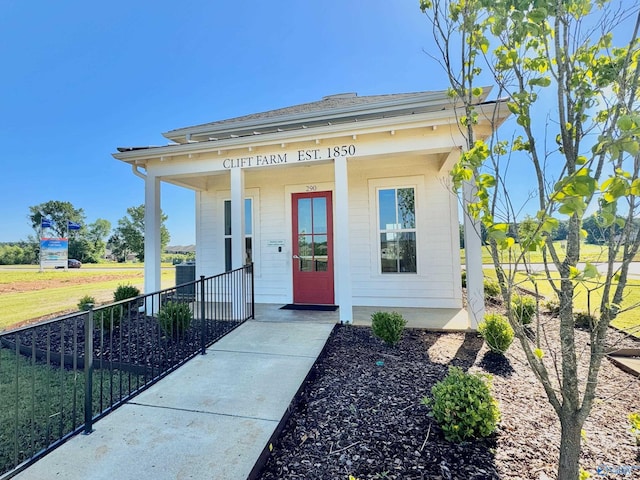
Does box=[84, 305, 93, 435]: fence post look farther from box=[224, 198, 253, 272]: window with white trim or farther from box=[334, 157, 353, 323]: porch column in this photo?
box=[224, 198, 253, 272]: window with white trim

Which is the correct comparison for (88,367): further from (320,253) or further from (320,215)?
(320,215)

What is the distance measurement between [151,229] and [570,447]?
6.30 m

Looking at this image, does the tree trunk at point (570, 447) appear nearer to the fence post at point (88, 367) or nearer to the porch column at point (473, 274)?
the porch column at point (473, 274)

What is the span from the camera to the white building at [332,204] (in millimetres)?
4688

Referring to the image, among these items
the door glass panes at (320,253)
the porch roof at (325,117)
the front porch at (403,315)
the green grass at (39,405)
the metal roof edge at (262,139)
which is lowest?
the green grass at (39,405)

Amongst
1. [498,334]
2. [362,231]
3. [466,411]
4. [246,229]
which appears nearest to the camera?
[466,411]

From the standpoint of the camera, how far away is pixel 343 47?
7891 millimetres

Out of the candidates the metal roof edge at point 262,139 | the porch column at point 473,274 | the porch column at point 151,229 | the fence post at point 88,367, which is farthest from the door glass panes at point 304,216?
the fence post at point 88,367

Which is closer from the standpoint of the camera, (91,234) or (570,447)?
(570,447)

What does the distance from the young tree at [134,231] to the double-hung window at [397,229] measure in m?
35.8

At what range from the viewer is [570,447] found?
1.49 m

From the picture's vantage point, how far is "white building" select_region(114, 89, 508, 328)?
469 centimetres

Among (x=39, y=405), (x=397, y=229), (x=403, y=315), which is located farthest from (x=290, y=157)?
(x=39, y=405)

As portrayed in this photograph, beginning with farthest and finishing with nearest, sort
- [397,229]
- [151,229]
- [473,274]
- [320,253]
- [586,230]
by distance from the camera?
[320,253]
[397,229]
[151,229]
[473,274]
[586,230]
